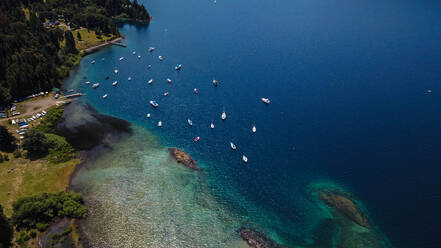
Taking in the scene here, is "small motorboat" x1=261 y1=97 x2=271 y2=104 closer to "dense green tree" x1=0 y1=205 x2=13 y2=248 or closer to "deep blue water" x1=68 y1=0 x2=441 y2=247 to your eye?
"deep blue water" x1=68 y1=0 x2=441 y2=247

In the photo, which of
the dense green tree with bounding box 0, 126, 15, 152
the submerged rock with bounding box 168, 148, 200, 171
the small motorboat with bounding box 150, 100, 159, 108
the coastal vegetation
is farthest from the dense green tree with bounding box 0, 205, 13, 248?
the small motorboat with bounding box 150, 100, 159, 108

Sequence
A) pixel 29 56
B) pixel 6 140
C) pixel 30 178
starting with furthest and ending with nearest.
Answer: pixel 29 56 < pixel 6 140 < pixel 30 178

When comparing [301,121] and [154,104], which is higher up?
[301,121]

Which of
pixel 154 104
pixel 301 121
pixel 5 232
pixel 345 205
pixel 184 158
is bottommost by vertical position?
pixel 5 232

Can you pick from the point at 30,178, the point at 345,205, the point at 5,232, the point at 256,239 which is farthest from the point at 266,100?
the point at 5,232

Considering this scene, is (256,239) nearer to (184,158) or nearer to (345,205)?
(345,205)

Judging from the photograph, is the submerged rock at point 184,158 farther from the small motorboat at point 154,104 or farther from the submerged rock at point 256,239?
the small motorboat at point 154,104

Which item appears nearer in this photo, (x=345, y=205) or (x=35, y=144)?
(x=345, y=205)

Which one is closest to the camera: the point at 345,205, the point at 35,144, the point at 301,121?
the point at 345,205

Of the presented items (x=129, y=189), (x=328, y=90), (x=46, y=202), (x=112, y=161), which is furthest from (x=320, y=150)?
(x=46, y=202)
